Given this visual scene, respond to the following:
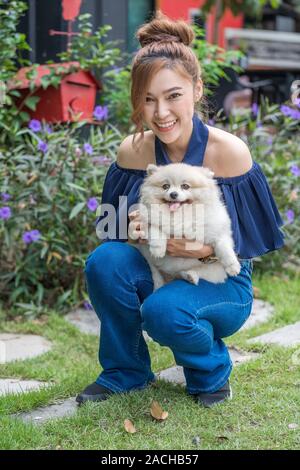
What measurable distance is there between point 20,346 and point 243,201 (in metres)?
1.64

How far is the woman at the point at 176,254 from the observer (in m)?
2.71

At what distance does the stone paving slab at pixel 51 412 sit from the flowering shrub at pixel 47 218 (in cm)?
137

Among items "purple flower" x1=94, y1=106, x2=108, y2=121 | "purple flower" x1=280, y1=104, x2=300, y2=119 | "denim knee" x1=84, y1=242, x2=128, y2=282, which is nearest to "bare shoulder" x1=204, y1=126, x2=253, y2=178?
"denim knee" x1=84, y1=242, x2=128, y2=282

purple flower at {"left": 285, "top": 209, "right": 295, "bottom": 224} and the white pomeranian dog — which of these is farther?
purple flower at {"left": 285, "top": 209, "right": 295, "bottom": 224}

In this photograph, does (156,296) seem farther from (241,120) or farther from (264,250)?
(241,120)

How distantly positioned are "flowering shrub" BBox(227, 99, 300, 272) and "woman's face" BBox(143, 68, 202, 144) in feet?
7.13

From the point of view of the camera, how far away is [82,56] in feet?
16.3

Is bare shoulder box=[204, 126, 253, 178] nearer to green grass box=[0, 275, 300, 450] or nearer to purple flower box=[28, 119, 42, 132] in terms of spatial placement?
green grass box=[0, 275, 300, 450]

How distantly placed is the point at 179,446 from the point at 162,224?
0.79 m

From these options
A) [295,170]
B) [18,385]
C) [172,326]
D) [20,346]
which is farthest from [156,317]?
[295,170]

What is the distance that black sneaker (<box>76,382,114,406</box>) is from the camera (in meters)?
2.89

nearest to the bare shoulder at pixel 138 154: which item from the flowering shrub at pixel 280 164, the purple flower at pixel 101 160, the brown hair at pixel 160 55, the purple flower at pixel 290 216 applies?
the brown hair at pixel 160 55

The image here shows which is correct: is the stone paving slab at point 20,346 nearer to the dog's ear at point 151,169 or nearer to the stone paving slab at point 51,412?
the stone paving slab at point 51,412

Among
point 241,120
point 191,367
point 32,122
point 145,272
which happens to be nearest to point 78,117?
point 32,122
